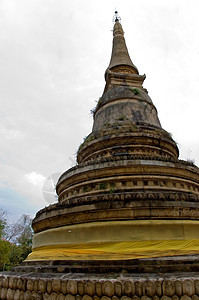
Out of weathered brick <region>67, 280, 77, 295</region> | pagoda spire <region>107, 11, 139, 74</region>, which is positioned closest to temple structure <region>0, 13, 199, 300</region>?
weathered brick <region>67, 280, 77, 295</region>

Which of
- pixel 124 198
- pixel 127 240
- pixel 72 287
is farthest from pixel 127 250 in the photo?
pixel 72 287

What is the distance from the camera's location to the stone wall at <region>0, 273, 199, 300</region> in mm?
3441

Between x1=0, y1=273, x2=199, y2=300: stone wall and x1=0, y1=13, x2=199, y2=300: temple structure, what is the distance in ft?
0.04

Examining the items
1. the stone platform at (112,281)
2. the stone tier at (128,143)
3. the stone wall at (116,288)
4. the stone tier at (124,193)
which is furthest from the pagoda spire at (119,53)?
the stone wall at (116,288)

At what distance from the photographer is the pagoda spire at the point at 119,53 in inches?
533

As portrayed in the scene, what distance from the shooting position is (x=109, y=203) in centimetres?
530

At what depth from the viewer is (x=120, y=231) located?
5094 millimetres

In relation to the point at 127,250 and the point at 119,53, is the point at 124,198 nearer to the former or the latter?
the point at 127,250

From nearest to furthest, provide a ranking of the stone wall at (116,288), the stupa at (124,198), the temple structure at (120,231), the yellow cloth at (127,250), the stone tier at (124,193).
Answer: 1. the stone wall at (116,288)
2. the temple structure at (120,231)
3. the yellow cloth at (127,250)
4. the stupa at (124,198)
5. the stone tier at (124,193)

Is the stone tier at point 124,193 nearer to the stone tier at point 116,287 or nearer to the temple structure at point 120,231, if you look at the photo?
the temple structure at point 120,231

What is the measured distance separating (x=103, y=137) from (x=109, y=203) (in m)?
4.05

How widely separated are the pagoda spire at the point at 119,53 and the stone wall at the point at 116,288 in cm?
1181

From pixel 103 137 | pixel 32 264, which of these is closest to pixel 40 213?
pixel 32 264

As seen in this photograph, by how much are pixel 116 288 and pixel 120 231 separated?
160cm
